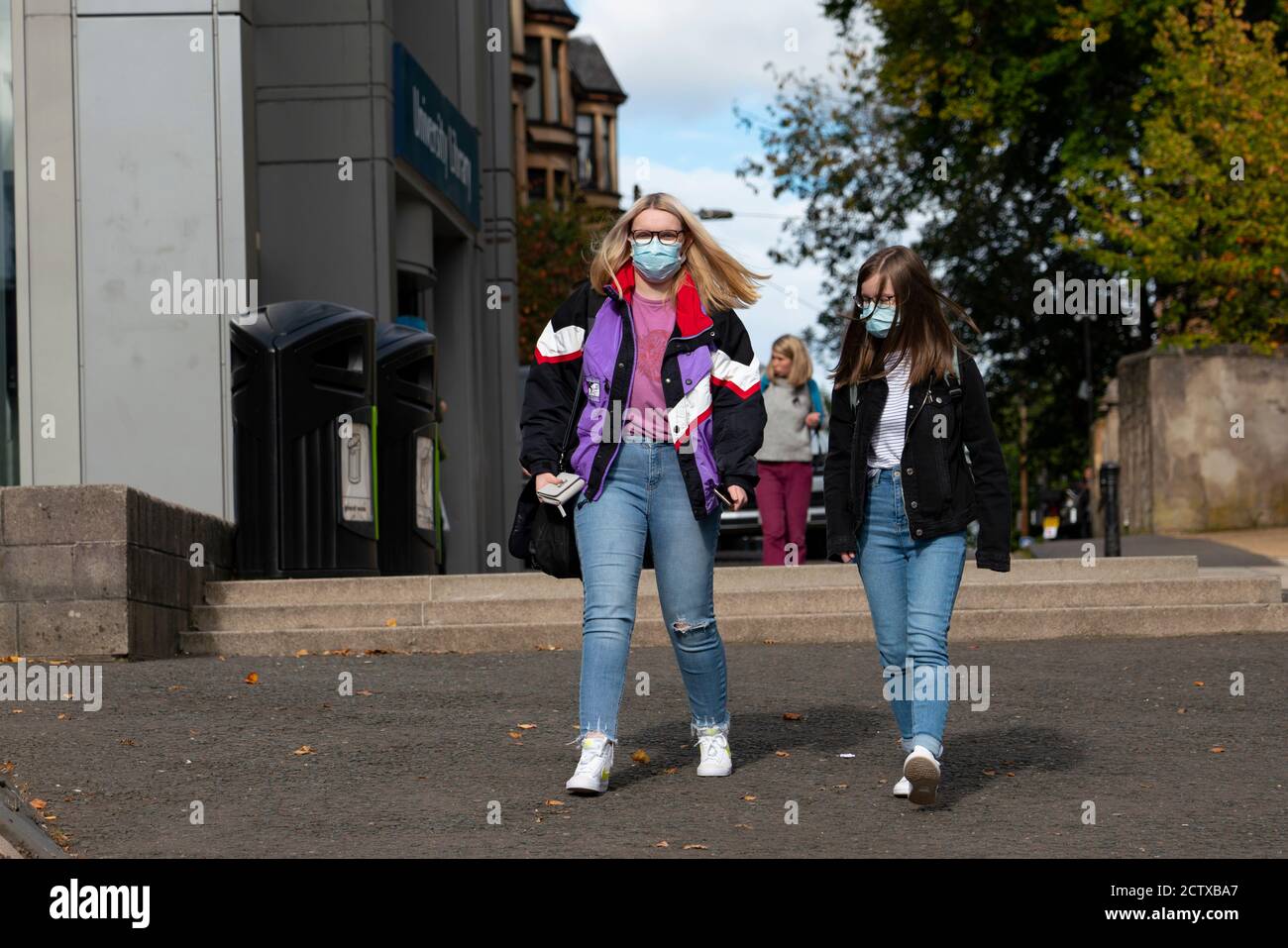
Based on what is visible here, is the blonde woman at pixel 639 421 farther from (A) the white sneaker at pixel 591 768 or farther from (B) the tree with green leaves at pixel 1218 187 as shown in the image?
(B) the tree with green leaves at pixel 1218 187

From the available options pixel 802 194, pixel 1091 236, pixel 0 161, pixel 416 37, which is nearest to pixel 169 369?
pixel 0 161

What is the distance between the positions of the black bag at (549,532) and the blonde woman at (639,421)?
36 millimetres

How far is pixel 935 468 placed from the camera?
622 centimetres

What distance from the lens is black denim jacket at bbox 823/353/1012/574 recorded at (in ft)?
20.3

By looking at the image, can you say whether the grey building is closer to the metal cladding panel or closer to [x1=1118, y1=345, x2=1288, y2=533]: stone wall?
the metal cladding panel

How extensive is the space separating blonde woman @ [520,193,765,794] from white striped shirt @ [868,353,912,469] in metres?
0.39

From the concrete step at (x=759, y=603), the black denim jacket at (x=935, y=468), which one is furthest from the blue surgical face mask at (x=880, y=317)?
the concrete step at (x=759, y=603)

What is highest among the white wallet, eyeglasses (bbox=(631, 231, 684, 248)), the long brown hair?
eyeglasses (bbox=(631, 231, 684, 248))

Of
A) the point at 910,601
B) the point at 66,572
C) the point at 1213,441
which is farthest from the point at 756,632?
the point at 1213,441

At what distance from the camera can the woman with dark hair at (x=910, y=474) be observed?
6.20m

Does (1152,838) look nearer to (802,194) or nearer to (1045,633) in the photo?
(1045,633)

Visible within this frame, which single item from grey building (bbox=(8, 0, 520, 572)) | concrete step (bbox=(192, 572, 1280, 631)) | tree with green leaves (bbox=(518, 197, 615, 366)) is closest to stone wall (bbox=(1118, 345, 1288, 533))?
concrete step (bbox=(192, 572, 1280, 631))

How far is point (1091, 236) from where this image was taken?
88.8 ft
